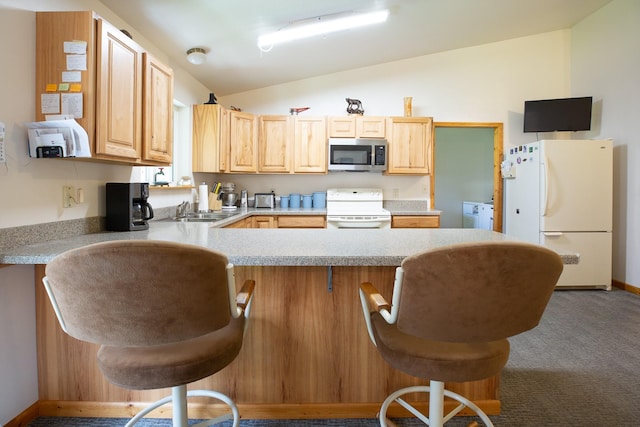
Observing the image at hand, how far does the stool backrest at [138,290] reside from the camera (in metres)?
0.85

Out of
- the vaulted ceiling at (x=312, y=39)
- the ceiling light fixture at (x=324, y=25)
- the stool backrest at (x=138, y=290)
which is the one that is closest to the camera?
the stool backrest at (x=138, y=290)

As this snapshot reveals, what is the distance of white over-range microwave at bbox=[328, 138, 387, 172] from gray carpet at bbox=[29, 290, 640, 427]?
233 cm

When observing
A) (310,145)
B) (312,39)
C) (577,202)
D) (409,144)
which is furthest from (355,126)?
(577,202)

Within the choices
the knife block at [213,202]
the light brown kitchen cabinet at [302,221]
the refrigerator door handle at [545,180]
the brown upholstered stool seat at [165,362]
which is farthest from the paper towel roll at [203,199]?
the refrigerator door handle at [545,180]

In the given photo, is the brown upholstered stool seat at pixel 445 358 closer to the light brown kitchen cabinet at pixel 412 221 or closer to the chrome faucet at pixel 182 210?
the chrome faucet at pixel 182 210

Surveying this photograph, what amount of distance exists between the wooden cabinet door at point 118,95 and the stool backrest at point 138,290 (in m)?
0.99

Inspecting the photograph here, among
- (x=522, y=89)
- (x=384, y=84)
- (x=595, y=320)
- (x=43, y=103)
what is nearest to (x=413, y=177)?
(x=384, y=84)

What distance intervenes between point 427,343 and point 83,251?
108 cm

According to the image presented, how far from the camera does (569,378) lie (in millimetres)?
2053

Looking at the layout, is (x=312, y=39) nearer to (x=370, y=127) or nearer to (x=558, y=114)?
(x=370, y=127)

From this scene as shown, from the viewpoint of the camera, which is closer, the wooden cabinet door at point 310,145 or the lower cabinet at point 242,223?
the lower cabinet at point 242,223

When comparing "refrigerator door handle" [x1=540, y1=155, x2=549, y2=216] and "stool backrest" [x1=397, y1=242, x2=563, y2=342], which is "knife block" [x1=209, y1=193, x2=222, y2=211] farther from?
"refrigerator door handle" [x1=540, y1=155, x2=549, y2=216]

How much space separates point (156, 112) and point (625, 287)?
16.3ft

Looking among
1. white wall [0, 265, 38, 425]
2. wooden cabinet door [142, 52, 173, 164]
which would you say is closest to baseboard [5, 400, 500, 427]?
white wall [0, 265, 38, 425]
